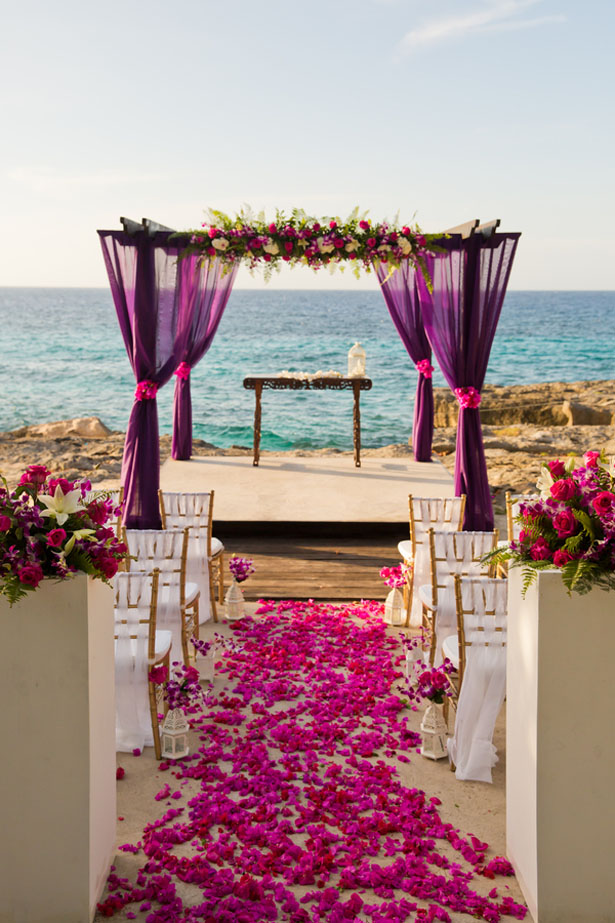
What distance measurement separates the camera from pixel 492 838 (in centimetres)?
344

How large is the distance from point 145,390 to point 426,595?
3.14 m

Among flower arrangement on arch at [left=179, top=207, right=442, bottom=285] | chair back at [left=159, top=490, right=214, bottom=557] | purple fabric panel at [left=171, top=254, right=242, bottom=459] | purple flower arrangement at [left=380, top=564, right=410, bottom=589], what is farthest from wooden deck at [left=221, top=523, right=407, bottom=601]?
flower arrangement on arch at [left=179, top=207, right=442, bottom=285]

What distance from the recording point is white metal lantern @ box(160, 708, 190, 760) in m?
4.00

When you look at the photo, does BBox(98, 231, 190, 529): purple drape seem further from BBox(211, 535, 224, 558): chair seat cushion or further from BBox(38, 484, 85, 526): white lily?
BBox(38, 484, 85, 526): white lily

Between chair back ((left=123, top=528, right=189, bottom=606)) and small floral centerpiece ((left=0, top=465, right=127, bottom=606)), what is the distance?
177cm

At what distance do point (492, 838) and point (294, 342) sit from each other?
34.3 metres

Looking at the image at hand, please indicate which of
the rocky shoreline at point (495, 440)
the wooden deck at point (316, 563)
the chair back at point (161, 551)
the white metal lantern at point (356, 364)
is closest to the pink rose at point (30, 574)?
the chair back at point (161, 551)

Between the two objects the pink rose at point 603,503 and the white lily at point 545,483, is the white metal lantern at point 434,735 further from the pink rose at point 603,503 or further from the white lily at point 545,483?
the pink rose at point 603,503

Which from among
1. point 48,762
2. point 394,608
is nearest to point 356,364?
point 394,608

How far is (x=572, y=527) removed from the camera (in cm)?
290

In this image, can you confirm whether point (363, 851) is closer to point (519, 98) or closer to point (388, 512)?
point (388, 512)

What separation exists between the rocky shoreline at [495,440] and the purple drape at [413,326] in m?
0.70

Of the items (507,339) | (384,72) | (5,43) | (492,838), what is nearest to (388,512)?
(492,838)

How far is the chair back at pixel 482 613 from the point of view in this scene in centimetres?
398
